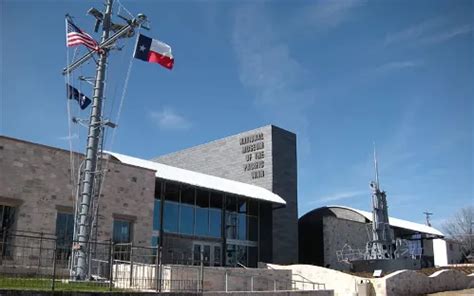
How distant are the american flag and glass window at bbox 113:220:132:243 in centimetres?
863

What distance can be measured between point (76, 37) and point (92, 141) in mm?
4126

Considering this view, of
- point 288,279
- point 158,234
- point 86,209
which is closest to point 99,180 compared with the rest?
point 86,209

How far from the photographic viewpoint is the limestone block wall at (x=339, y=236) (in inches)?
1455

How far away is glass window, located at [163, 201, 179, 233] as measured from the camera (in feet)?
93.9

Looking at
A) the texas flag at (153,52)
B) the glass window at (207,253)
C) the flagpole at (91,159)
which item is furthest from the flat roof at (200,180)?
the texas flag at (153,52)

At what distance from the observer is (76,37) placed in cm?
2039

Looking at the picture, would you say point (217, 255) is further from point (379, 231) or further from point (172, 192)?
point (379, 231)

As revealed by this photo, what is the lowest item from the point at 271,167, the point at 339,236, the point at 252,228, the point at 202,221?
the point at 339,236

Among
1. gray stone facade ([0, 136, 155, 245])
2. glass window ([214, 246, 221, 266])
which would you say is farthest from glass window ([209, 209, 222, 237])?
gray stone facade ([0, 136, 155, 245])

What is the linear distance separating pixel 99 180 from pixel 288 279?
11813mm

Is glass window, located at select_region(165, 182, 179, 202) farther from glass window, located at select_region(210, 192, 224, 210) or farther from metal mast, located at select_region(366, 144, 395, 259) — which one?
metal mast, located at select_region(366, 144, 395, 259)

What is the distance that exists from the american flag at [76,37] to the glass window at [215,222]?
1391cm

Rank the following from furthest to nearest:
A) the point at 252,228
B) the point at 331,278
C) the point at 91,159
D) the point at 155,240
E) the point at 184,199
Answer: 1. the point at 252,228
2. the point at 184,199
3. the point at 155,240
4. the point at 331,278
5. the point at 91,159

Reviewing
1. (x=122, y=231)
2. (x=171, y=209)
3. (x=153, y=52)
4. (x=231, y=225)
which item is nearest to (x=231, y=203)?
(x=231, y=225)
